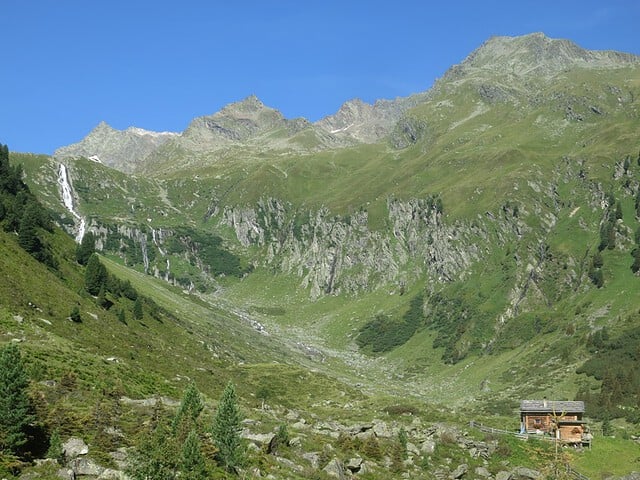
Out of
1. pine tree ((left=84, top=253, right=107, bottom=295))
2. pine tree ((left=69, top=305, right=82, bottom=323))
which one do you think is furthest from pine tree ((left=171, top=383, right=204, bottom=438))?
pine tree ((left=84, top=253, right=107, bottom=295))

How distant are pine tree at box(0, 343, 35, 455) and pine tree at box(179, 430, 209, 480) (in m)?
6.68

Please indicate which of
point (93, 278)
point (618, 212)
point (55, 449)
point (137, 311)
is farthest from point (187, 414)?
point (618, 212)

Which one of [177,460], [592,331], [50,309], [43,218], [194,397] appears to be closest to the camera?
[177,460]

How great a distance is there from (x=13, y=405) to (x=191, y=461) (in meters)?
7.92

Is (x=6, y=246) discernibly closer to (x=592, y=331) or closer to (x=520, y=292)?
(x=592, y=331)

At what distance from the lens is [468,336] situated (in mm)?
190000

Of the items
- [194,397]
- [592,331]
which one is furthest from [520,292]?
[194,397]

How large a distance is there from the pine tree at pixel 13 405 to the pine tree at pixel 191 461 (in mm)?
6682

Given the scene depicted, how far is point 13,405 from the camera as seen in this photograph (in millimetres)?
26672

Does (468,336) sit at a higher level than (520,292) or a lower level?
lower

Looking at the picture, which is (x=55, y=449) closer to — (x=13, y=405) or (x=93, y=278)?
(x=13, y=405)

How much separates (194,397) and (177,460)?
9.44 meters

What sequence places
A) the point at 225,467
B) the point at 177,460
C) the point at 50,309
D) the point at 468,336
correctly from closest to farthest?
the point at 177,460 < the point at 225,467 < the point at 50,309 < the point at 468,336

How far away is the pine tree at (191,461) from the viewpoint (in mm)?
27141
